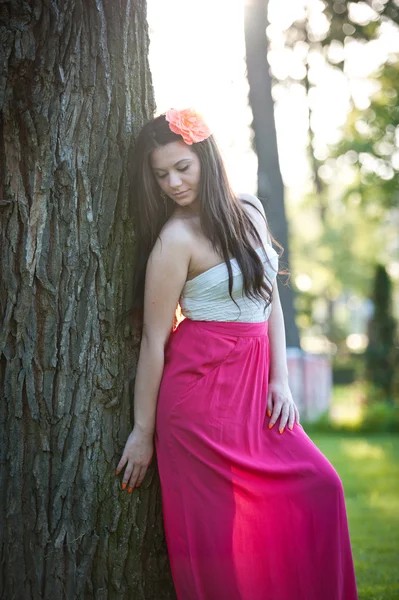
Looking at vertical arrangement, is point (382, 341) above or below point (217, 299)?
below

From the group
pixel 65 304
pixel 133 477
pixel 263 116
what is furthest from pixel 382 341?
pixel 65 304

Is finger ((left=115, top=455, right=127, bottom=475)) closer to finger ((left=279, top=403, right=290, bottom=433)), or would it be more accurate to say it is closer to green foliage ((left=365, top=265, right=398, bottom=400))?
finger ((left=279, top=403, right=290, bottom=433))

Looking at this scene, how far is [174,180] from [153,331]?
2.16 ft

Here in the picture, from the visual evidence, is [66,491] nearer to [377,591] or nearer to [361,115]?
[377,591]

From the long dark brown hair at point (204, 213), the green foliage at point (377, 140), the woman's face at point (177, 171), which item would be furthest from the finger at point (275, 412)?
the green foliage at point (377, 140)

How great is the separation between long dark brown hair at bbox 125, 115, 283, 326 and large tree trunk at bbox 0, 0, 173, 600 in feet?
0.26

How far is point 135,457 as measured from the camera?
119 inches

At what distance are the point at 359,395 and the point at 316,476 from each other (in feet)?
40.3

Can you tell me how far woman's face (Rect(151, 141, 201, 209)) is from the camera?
3008 mm

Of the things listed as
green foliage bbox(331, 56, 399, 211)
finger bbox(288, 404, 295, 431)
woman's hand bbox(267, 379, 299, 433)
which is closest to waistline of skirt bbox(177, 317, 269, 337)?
woman's hand bbox(267, 379, 299, 433)

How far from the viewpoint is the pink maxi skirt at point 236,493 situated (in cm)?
286

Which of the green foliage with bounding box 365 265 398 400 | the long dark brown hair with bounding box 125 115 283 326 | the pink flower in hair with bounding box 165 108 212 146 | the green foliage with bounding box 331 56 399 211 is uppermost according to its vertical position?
the green foliage with bounding box 331 56 399 211

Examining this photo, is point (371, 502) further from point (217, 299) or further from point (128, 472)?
point (217, 299)

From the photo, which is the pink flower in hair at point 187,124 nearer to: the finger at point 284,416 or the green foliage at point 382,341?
the finger at point 284,416
